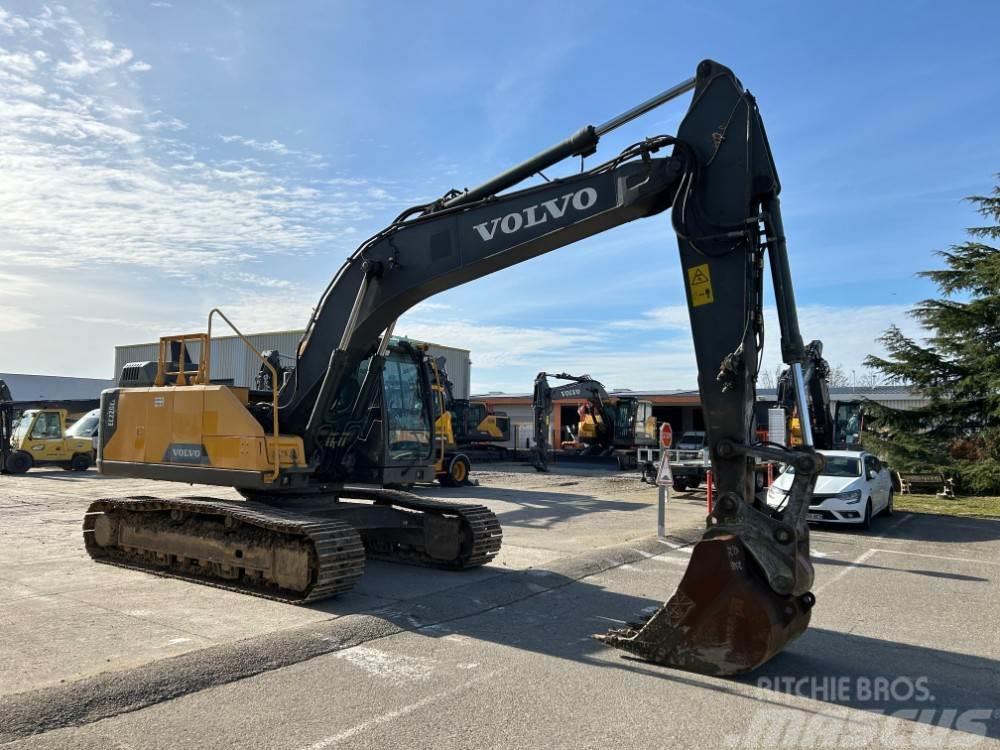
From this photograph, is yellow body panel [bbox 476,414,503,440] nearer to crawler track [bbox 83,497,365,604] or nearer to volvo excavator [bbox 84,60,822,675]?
volvo excavator [bbox 84,60,822,675]

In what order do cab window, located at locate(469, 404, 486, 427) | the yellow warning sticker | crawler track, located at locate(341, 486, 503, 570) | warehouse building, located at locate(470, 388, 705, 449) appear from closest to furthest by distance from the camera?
the yellow warning sticker
crawler track, located at locate(341, 486, 503, 570)
cab window, located at locate(469, 404, 486, 427)
warehouse building, located at locate(470, 388, 705, 449)

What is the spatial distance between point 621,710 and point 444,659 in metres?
1.58

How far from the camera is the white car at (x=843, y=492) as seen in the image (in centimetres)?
1409

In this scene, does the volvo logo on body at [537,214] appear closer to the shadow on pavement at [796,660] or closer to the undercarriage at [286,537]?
the undercarriage at [286,537]

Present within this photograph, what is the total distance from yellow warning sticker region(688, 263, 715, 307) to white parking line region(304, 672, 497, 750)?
3.29m

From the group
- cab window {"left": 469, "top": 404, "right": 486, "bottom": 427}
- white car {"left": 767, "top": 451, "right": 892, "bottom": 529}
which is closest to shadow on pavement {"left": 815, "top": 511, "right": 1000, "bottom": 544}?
white car {"left": 767, "top": 451, "right": 892, "bottom": 529}

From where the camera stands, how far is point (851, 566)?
1054 cm

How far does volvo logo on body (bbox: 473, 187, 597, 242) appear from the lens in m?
6.93

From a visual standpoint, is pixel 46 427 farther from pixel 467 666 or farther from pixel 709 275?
pixel 709 275

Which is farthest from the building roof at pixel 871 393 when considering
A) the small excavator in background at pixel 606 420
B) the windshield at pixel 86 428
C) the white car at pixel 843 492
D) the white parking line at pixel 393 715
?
the white parking line at pixel 393 715

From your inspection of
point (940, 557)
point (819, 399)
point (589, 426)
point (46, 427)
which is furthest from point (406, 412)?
point (589, 426)

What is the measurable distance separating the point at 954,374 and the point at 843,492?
13633mm

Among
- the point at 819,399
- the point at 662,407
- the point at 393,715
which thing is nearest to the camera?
the point at 393,715

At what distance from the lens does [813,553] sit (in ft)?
37.7
